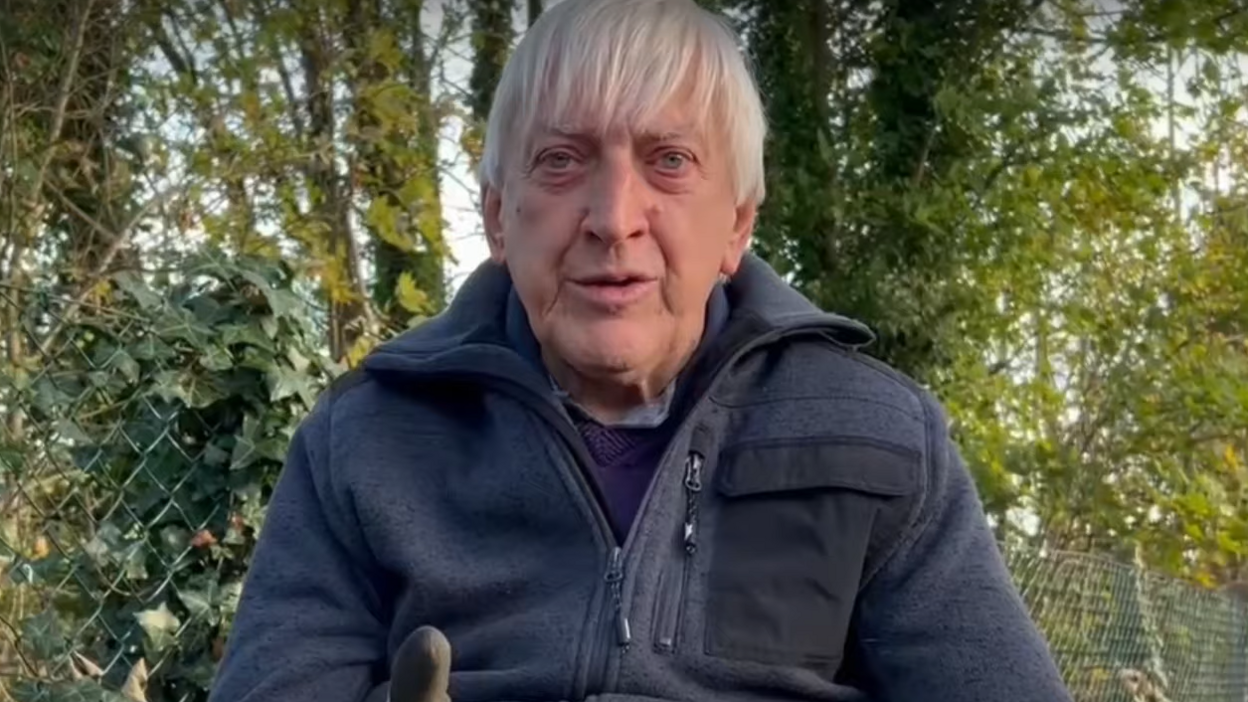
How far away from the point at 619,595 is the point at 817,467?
23cm

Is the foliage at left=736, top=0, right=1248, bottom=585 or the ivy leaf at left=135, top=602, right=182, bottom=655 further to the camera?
the foliage at left=736, top=0, right=1248, bottom=585

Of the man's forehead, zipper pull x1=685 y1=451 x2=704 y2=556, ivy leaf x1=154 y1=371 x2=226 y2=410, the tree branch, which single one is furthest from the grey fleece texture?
the tree branch

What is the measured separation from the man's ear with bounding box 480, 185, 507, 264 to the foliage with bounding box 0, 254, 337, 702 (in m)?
1.29

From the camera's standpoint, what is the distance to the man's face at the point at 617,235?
72.2 inches

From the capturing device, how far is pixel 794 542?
1.81 metres

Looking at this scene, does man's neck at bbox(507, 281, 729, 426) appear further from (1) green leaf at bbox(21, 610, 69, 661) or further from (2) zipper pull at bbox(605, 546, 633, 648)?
(1) green leaf at bbox(21, 610, 69, 661)

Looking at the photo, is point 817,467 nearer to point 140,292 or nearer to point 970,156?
point 140,292

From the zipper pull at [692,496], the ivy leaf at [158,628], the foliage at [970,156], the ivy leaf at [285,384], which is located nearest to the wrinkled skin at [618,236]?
the zipper pull at [692,496]

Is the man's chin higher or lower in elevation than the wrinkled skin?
lower

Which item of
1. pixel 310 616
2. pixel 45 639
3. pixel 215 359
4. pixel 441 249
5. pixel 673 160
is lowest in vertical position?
pixel 45 639

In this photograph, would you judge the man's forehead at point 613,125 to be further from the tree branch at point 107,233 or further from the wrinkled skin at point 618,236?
the tree branch at point 107,233

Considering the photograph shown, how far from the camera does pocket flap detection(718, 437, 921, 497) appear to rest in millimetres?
1818

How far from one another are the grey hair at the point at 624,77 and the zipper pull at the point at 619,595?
0.41 meters

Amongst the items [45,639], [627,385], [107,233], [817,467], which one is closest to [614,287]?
[627,385]
